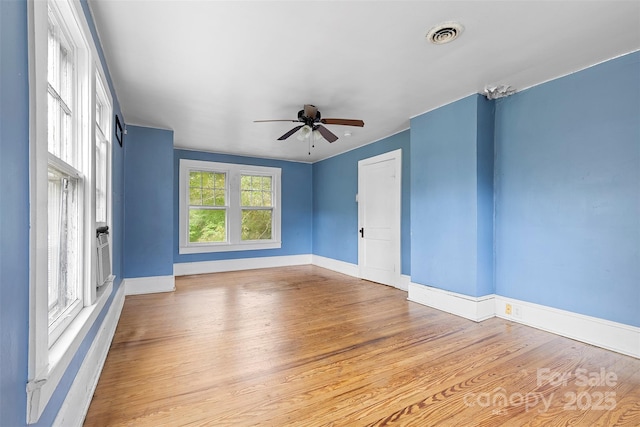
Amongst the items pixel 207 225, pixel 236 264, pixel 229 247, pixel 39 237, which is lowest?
pixel 236 264

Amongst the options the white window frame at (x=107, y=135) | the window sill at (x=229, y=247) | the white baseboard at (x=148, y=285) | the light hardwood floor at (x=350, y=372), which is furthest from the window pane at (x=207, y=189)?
the white window frame at (x=107, y=135)

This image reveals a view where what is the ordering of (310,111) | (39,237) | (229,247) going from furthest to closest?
(229,247) → (310,111) → (39,237)

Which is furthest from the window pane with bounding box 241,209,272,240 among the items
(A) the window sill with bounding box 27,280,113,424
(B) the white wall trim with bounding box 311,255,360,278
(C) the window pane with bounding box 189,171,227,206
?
(A) the window sill with bounding box 27,280,113,424

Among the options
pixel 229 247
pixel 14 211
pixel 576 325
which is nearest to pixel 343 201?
pixel 229 247

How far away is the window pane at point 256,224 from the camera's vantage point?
20.2 ft

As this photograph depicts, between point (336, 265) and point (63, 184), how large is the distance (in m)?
4.83

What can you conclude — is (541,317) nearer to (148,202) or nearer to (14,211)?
(14,211)

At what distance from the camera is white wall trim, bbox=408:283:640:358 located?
2.35 metres

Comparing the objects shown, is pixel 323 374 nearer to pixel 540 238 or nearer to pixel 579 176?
pixel 540 238

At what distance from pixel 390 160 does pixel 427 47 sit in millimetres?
2448

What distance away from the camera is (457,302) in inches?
128

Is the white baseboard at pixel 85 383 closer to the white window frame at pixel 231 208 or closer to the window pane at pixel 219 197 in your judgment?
the white window frame at pixel 231 208

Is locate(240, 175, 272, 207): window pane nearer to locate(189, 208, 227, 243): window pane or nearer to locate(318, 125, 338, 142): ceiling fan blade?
locate(189, 208, 227, 243): window pane

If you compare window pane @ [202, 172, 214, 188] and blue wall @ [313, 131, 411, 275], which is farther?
window pane @ [202, 172, 214, 188]
